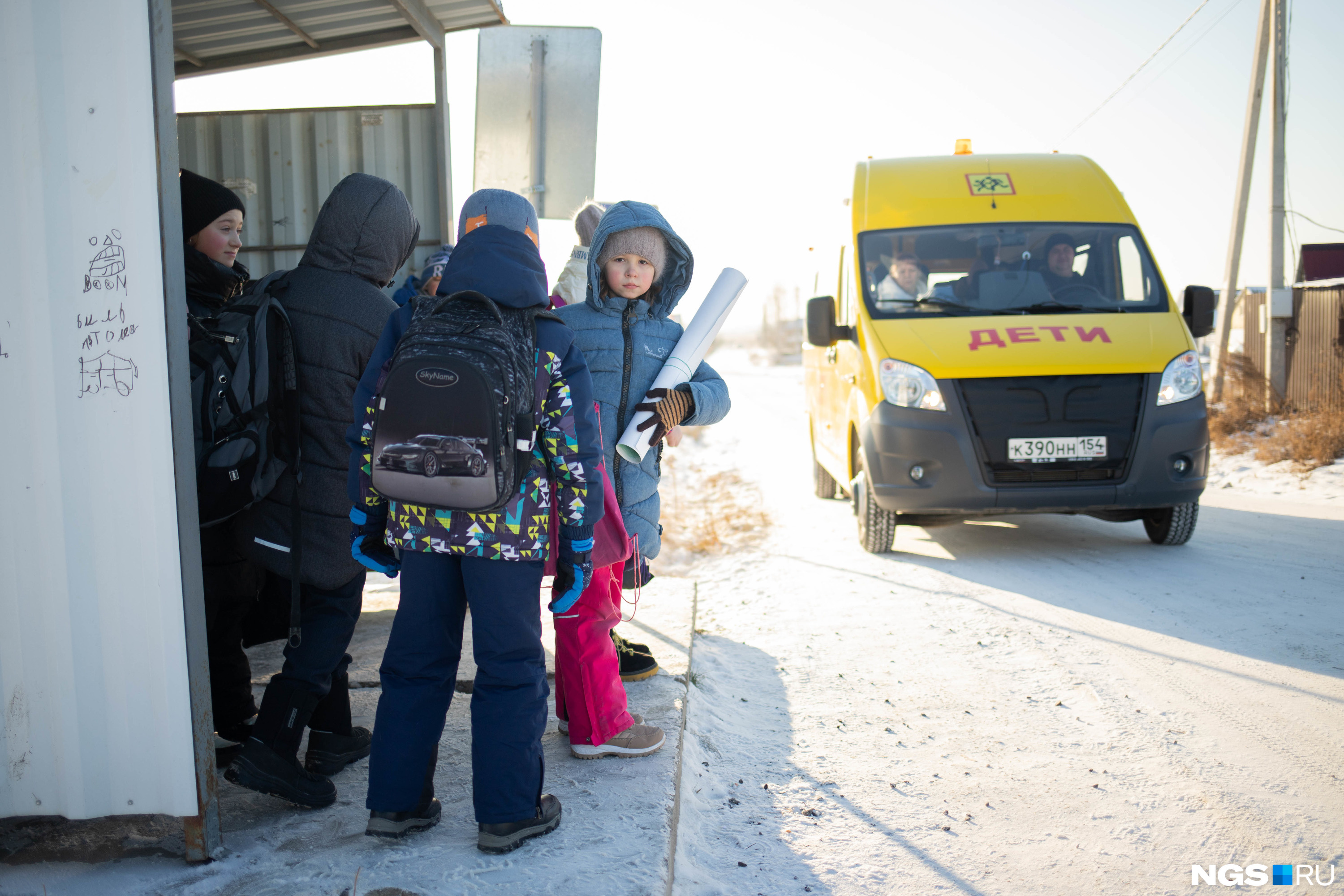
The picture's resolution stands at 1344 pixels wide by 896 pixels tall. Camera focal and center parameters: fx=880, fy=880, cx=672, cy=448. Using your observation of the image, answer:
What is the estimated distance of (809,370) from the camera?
9.03m

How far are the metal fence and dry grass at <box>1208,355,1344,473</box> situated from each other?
0.73ft

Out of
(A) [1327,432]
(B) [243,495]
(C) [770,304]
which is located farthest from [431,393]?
(C) [770,304]

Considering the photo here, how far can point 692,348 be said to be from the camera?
3.01 m

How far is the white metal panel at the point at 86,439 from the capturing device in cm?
195

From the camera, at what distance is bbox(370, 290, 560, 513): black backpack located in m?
1.99

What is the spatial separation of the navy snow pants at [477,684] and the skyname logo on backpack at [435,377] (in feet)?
1.48

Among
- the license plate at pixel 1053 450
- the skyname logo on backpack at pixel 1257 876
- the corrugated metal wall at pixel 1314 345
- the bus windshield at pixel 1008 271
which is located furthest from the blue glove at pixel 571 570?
the corrugated metal wall at pixel 1314 345

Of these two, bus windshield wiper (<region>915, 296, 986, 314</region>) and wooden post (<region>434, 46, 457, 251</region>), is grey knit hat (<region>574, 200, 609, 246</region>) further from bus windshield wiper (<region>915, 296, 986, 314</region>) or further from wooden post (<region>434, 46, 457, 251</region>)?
bus windshield wiper (<region>915, 296, 986, 314</region>)

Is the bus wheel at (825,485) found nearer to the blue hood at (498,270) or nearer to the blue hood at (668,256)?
the blue hood at (668,256)

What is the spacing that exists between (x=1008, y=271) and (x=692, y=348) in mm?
3886

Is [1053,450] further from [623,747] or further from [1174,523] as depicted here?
[623,747]

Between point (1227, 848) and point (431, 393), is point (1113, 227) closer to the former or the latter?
point (1227, 848)

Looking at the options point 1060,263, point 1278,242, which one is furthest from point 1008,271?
point 1278,242

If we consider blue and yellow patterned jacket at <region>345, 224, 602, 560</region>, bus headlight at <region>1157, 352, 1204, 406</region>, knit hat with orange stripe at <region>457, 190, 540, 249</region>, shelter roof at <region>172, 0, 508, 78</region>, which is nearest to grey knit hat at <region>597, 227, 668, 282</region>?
knit hat with orange stripe at <region>457, 190, 540, 249</region>
